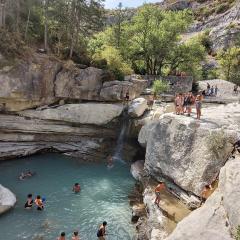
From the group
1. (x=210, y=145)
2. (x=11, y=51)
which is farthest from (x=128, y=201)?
(x=11, y=51)

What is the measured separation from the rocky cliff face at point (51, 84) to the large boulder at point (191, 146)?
31.2ft

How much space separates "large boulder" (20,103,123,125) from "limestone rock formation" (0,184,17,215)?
1148cm

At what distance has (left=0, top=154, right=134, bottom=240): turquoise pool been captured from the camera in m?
23.5

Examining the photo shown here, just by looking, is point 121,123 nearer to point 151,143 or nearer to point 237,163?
point 151,143

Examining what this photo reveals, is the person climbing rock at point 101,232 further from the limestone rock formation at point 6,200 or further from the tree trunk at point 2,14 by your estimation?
the tree trunk at point 2,14

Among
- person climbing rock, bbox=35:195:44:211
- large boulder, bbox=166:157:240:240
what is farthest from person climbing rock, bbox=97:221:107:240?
large boulder, bbox=166:157:240:240

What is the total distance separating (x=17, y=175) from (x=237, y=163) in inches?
759

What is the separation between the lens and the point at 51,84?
1471 inches

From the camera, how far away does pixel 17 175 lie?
106 ft

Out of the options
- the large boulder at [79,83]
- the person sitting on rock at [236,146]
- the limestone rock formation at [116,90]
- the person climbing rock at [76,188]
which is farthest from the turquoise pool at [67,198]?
the person sitting on rock at [236,146]

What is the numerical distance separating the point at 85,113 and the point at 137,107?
207 inches

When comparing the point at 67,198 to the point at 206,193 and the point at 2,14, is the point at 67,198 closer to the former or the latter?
the point at 206,193

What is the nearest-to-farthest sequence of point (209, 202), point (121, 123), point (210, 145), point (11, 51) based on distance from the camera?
point (209, 202) → point (210, 145) → point (11, 51) → point (121, 123)

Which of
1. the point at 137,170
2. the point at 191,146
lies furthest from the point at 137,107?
the point at 191,146
